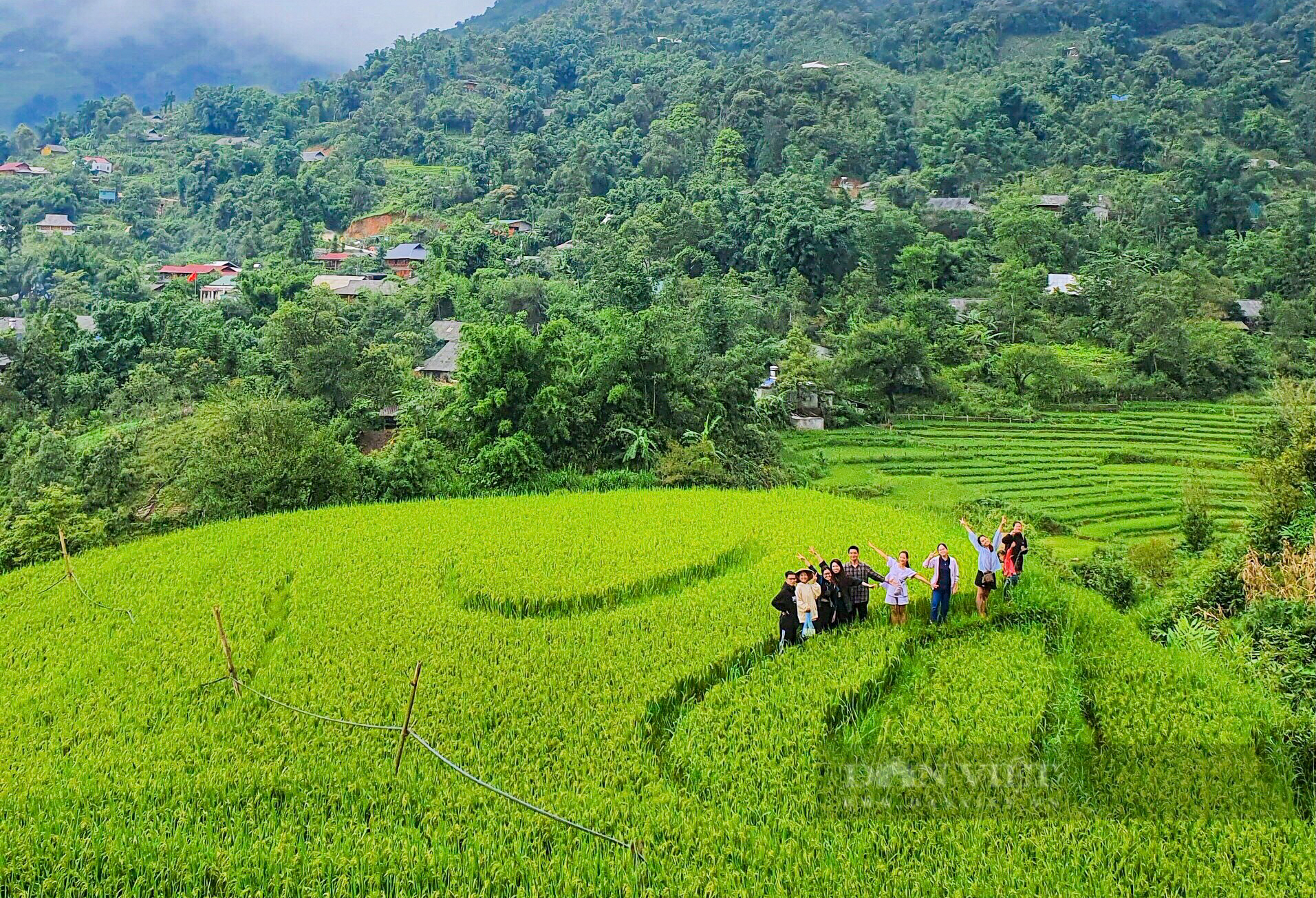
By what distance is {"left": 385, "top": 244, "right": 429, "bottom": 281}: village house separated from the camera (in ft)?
147

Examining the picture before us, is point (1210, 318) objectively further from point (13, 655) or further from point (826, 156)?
point (13, 655)

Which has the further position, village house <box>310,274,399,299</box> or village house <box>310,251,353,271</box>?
village house <box>310,251,353,271</box>

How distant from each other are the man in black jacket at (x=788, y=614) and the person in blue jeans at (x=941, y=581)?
1.45 meters

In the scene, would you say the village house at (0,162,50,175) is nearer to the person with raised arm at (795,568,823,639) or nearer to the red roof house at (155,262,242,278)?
the red roof house at (155,262,242,278)

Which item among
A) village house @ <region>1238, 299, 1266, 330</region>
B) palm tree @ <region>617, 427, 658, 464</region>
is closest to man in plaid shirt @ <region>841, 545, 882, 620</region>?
palm tree @ <region>617, 427, 658, 464</region>

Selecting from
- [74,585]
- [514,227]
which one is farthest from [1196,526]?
[514,227]

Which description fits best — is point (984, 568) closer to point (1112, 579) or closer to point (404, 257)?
point (1112, 579)

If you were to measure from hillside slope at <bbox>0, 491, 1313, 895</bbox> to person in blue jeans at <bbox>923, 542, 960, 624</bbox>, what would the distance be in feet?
0.76

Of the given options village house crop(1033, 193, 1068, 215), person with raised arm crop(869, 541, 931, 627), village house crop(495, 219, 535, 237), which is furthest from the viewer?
village house crop(495, 219, 535, 237)

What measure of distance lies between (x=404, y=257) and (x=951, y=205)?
2606cm

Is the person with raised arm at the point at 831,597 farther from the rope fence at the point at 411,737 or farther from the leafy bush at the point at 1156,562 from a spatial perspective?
the leafy bush at the point at 1156,562

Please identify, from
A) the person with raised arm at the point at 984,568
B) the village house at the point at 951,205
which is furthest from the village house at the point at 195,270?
the person with raised arm at the point at 984,568

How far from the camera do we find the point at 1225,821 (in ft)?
20.7

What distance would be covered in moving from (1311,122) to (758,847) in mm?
56810
